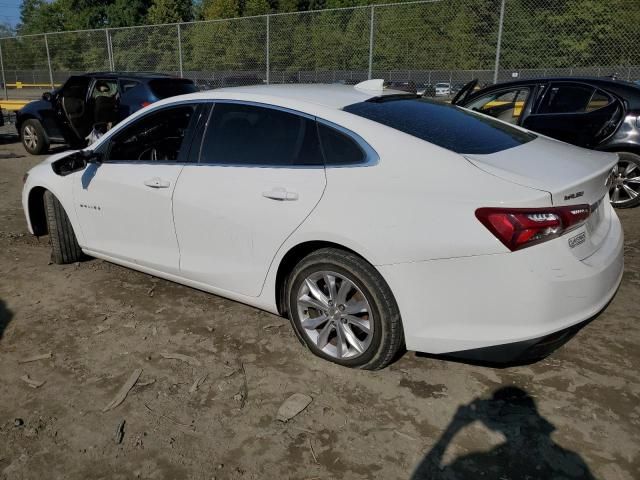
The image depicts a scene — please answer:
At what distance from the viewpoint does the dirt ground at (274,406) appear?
7.70ft

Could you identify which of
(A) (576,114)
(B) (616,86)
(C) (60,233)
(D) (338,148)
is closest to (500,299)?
(D) (338,148)

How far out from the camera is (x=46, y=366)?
3154 mm

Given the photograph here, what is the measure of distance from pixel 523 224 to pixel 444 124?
1008 mm

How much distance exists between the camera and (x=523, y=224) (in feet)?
7.72

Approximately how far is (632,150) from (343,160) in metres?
4.77

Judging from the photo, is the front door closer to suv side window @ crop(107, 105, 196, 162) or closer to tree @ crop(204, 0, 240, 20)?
suv side window @ crop(107, 105, 196, 162)

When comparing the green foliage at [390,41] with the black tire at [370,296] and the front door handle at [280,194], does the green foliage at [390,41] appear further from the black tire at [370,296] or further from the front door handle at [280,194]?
the black tire at [370,296]

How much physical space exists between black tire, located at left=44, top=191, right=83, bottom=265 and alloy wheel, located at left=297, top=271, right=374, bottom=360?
2.47 meters

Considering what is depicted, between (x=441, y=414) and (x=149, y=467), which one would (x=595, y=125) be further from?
(x=149, y=467)

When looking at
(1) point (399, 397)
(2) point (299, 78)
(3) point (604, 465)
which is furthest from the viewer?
Result: (2) point (299, 78)

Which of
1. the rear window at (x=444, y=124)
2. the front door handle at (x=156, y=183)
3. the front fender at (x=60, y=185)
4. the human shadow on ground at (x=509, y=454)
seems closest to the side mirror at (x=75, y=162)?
the front fender at (x=60, y=185)

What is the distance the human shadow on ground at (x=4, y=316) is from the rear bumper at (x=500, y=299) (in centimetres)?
266

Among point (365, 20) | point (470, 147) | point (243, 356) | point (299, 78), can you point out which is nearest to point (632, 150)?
point (470, 147)

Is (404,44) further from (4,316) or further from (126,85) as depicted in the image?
(4,316)
